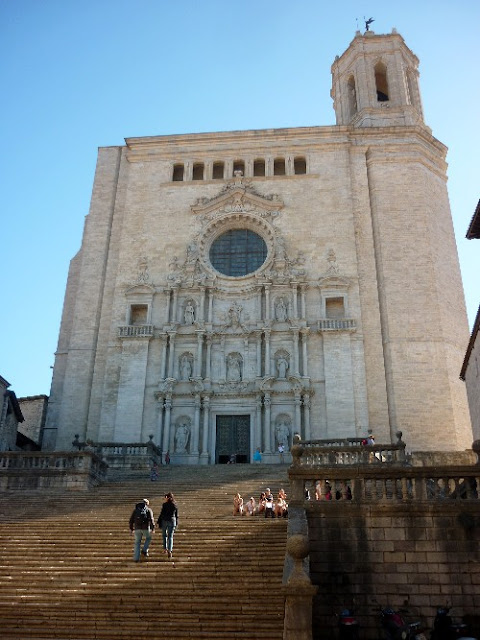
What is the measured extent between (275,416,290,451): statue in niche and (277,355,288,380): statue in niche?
1690 millimetres

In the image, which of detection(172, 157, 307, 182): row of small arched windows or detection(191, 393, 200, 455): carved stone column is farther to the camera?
detection(172, 157, 307, 182): row of small arched windows

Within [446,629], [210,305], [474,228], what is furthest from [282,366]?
[446,629]

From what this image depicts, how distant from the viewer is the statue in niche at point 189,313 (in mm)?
26203

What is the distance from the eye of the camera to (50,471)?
1733 cm

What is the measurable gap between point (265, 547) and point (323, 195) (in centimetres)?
2004

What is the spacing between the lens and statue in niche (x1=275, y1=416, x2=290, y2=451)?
2382cm

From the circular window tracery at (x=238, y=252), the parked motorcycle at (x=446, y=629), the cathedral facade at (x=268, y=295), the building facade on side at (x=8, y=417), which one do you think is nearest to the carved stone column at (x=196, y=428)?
the cathedral facade at (x=268, y=295)

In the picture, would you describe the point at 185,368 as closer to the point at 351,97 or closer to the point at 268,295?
the point at 268,295

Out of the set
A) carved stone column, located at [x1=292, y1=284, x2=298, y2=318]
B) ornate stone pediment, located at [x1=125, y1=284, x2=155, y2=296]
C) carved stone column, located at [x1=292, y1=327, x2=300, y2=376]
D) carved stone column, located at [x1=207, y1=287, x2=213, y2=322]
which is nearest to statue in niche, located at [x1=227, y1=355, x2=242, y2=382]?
carved stone column, located at [x1=207, y1=287, x2=213, y2=322]

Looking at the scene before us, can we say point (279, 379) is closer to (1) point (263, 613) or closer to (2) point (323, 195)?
(2) point (323, 195)

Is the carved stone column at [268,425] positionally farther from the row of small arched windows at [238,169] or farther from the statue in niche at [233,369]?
the row of small arched windows at [238,169]

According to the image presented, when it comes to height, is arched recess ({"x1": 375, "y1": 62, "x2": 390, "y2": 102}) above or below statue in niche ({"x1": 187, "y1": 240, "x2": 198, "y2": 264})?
above

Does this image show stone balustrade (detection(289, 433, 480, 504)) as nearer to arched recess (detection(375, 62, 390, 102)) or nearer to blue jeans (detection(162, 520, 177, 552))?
blue jeans (detection(162, 520, 177, 552))

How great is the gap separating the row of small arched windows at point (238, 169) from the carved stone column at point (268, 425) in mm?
11218
